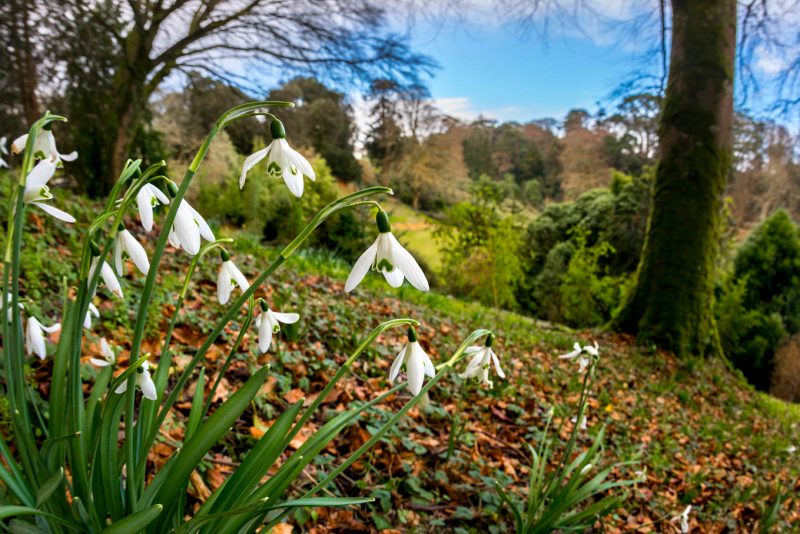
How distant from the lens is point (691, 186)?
542 cm

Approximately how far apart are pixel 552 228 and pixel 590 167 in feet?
27.5

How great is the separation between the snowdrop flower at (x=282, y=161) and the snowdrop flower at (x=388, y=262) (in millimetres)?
149

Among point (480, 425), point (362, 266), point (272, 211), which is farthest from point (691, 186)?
point (272, 211)

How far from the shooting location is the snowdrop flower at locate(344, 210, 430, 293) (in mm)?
769

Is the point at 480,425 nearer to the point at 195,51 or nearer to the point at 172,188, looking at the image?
the point at 172,188

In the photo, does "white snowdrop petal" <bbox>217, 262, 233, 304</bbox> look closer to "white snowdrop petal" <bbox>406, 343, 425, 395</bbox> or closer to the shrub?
"white snowdrop petal" <bbox>406, 343, 425, 395</bbox>

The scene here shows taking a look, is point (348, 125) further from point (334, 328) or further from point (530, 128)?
point (334, 328)

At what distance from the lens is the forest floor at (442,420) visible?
172 cm

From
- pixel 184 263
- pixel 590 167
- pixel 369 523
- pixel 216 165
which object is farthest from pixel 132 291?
pixel 590 167

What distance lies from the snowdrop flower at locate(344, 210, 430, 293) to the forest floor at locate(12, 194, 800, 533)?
997 millimetres

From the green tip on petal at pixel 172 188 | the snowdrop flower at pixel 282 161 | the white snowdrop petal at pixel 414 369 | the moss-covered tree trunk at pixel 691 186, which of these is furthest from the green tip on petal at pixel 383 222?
the moss-covered tree trunk at pixel 691 186

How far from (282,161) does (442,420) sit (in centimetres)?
189

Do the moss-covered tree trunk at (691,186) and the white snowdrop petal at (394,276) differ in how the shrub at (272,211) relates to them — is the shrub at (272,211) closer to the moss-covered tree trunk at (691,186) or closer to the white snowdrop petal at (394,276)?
the moss-covered tree trunk at (691,186)

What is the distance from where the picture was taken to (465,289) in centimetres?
915
